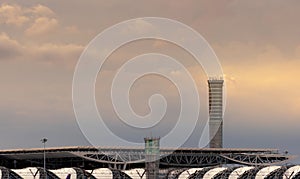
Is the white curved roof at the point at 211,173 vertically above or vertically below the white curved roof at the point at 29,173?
below

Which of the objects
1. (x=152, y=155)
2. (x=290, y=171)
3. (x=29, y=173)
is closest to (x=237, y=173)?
(x=290, y=171)

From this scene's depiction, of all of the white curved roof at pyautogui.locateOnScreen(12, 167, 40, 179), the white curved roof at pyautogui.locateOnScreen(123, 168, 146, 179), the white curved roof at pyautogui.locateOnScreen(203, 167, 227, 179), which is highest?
the white curved roof at pyautogui.locateOnScreen(123, 168, 146, 179)

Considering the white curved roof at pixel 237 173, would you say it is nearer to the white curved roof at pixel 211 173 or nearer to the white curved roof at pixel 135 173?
the white curved roof at pixel 211 173

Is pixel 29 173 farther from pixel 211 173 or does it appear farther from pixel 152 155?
pixel 211 173

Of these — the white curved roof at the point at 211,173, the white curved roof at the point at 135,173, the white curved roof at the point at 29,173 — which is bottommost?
the white curved roof at the point at 211,173

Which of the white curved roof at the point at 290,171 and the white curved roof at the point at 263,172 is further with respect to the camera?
the white curved roof at the point at 263,172

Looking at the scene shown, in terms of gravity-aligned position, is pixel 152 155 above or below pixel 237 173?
above

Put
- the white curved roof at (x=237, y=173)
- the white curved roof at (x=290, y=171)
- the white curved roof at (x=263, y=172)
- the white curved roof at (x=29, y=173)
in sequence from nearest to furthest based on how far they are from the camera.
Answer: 1. the white curved roof at (x=290, y=171)
2. the white curved roof at (x=29, y=173)
3. the white curved roof at (x=263, y=172)
4. the white curved roof at (x=237, y=173)

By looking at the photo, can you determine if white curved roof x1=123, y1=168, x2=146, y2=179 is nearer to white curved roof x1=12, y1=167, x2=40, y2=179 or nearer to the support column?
the support column

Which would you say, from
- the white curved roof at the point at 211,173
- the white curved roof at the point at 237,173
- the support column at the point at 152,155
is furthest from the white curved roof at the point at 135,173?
the white curved roof at the point at 237,173

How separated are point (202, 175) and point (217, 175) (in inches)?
164

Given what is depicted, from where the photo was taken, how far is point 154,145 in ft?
524

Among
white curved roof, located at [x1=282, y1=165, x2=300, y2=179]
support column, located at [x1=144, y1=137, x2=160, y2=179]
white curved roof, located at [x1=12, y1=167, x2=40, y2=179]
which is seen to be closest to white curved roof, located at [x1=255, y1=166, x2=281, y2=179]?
white curved roof, located at [x1=282, y1=165, x2=300, y2=179]

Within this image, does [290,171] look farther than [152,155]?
Yes
